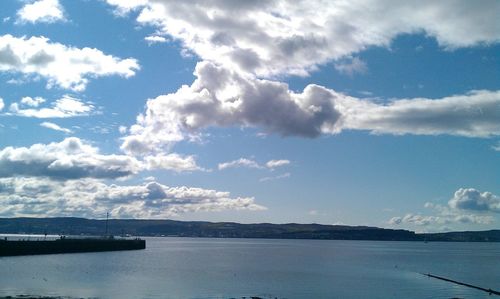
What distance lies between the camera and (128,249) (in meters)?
164

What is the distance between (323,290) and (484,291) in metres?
21.7

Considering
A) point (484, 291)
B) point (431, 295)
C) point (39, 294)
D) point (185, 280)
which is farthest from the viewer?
point (185, 280)

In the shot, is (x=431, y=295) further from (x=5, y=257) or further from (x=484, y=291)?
(x=5, y=257)

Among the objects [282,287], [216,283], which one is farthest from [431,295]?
[216,283]

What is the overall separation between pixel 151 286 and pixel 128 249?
10234cm

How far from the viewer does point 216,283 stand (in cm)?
7150

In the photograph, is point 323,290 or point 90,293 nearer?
point 90,293

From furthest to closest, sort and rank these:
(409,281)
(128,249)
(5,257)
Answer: (128,249) < (5,257) < (409,281)

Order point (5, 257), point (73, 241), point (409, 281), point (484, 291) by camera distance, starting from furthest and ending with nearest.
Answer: point (73, 241) → point (5, 257) → point (409, 281) → point (484, 291)

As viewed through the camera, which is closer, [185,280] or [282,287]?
[282,287]

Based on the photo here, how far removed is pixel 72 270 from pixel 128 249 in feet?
268

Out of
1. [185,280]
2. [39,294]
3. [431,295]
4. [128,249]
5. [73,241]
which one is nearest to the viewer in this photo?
[39,294]

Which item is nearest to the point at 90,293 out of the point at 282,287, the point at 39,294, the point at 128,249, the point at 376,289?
the point at 39,294

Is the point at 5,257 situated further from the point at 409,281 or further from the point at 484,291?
the point at 484,291
